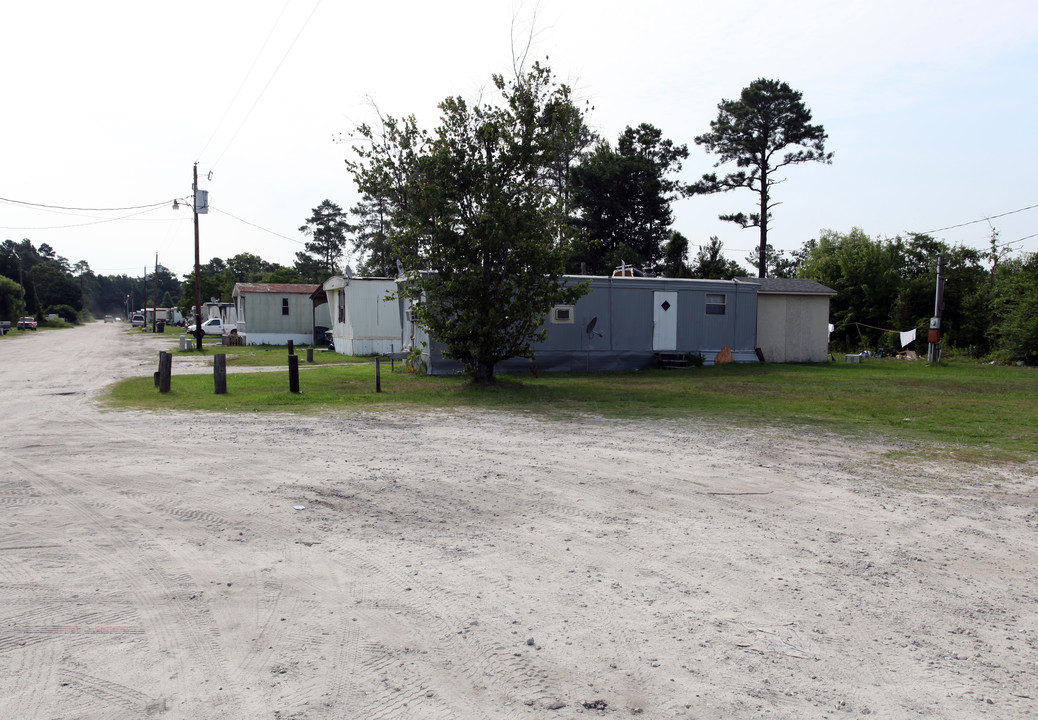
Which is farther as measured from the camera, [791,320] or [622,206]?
[622,206]

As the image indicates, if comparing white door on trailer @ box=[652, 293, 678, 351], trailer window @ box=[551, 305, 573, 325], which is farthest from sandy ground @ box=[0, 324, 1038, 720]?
white door on trailer @ box=[652, 293, 678, 351]

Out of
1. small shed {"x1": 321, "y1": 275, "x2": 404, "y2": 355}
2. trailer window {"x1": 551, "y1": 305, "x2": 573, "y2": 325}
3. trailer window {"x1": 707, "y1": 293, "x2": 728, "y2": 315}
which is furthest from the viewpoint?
small shed {"x1": 321, "y1": 275, "x2": 404, "y2": 355}

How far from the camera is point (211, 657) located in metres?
3.56

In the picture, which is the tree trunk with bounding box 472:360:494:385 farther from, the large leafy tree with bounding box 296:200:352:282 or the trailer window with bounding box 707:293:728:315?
the large leafy tree with bounding box 296:200:352:282

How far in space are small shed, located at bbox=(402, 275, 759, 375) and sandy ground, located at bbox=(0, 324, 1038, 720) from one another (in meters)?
13.4

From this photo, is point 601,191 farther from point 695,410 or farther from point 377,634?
point 377,634

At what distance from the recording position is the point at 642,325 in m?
22.7

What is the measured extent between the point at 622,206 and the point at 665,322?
17602mm

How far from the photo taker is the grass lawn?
36.1 ft

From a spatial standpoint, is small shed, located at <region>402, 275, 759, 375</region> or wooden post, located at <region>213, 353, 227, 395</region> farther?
small shed, located at <region>402, 275, 759, 375</region>

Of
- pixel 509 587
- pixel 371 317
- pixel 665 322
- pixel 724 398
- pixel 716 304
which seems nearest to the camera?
pixel 509 587

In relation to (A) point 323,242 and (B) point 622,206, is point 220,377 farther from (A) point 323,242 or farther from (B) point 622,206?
(A) point 323,242

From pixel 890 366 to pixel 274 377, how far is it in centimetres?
2019

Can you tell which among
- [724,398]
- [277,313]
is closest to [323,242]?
[277,313]
